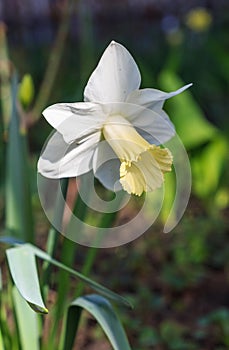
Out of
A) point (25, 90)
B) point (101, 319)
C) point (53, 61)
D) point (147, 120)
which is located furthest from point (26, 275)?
point (53, 61)

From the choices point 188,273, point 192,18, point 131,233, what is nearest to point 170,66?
point 192,18

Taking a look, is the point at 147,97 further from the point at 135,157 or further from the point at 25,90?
the point at 25,90

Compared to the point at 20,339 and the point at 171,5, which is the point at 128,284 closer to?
the point at 20,339

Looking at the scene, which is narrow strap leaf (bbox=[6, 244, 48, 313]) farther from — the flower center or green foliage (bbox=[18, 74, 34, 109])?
green foliage (bbox=[18, 74, 34, 109])

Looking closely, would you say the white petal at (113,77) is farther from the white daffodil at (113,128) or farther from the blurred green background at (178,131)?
the blurred green background at (178,131)

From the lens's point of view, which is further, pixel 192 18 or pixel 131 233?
pixel 192 18

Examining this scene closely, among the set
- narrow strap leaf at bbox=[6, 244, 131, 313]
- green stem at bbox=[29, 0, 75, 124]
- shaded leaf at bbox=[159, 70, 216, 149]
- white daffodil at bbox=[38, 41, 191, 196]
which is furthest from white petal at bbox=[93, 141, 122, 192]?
shaded leaf at bbox=[159, 70, 216, 149]
